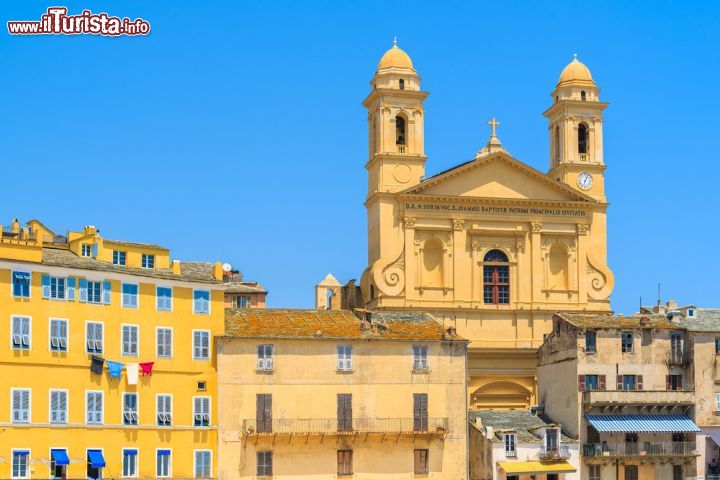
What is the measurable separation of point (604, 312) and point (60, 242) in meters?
37.1

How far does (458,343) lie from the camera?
79.9m

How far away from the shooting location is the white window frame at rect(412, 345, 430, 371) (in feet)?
260

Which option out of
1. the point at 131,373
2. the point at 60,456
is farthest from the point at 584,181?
the point at 60,456

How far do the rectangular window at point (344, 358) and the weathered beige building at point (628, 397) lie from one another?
12.8 m

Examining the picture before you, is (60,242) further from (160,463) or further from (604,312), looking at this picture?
(604,312)

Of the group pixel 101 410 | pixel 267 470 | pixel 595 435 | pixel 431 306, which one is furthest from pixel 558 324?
pixel 101 410

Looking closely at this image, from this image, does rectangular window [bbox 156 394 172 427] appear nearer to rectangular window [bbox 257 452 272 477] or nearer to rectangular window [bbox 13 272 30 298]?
rectangular window [bbox 257 452 272 477]

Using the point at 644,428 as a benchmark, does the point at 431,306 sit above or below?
above

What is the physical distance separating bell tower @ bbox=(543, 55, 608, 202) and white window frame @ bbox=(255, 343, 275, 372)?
3328 cm

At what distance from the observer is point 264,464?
7588 cm

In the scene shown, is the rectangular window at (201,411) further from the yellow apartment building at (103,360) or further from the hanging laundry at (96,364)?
the hanging laundry at (96,364)

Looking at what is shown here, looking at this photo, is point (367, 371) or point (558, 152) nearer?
point (367, 371)

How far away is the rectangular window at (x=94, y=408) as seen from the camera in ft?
237

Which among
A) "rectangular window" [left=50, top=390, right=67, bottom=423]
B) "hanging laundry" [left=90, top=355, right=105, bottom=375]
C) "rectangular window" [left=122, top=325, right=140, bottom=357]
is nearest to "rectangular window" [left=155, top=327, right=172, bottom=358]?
"rectangular window" [left=122, top=325, right=140, bottom=357]
